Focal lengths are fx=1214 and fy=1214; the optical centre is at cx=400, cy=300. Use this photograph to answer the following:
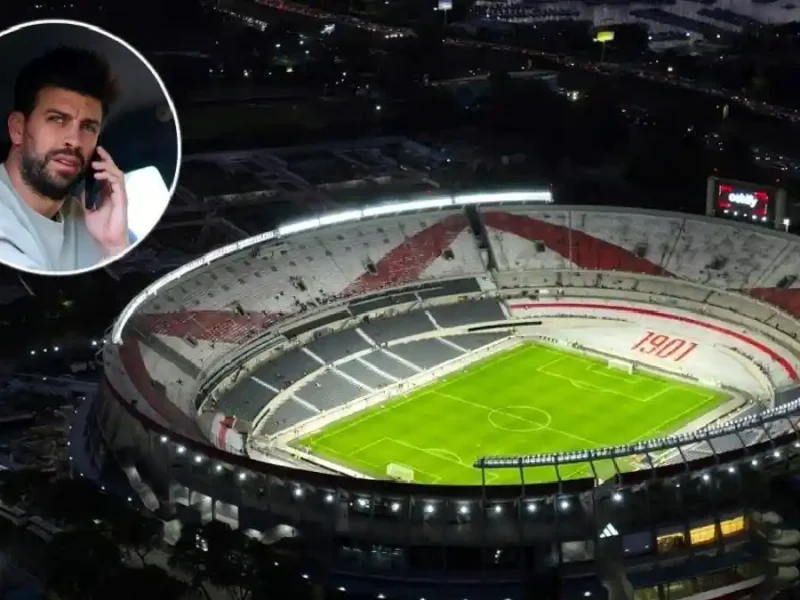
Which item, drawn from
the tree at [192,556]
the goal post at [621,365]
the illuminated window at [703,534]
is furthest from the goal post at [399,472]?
the goal post at [621,365]

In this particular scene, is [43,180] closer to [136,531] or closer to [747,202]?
[136,531]

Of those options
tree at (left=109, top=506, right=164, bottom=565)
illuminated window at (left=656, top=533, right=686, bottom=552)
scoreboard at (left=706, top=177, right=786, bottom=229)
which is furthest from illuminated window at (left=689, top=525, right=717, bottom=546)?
scoreboard at (left=706, top=177, right=786, bottom=229)

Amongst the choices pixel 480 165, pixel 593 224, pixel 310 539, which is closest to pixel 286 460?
pixel 310 539

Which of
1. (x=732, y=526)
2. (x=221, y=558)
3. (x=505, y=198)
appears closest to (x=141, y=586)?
(x=221, y=558)

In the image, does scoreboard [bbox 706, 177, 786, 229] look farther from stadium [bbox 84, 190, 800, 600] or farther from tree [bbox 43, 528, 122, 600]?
tree [bbox 43, 528, 122, 600]

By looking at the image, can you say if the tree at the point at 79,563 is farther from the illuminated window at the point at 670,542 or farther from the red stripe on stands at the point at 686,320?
the red stripe on stands at the point at 686,320

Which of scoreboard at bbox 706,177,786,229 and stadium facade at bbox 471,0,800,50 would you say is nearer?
scoreboard at bbox 706,177,786,229

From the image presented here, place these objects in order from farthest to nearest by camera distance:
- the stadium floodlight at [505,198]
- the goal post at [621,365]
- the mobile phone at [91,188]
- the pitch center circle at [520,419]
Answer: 1. the stadium floodlight at [505,198]
2. the goal post at [621,365]
3. the pitch center circle at [520,419]
4. the mobile phone at [91,188]
